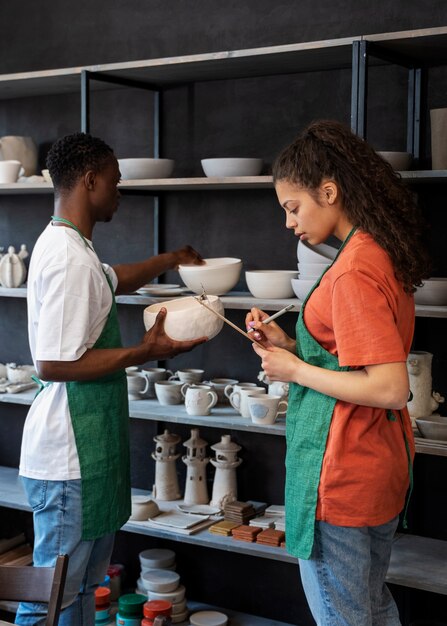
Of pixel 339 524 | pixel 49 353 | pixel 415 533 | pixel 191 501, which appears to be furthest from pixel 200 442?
pixel 339 524

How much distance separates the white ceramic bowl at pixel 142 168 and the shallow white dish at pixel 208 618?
162 cm

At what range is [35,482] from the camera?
228cm

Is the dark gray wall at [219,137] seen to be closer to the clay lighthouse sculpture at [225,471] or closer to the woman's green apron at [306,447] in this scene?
the clay lighthouse sculpture at [225,471]

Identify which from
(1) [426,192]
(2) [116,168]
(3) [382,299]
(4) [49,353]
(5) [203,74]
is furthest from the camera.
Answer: (5) [203,74]

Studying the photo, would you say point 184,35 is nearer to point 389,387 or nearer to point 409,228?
point 409,228

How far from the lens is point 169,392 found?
3117 mm

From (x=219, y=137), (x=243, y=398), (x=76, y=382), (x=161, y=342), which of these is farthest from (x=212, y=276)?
(x=76, y=382)

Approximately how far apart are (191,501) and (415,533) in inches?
32.5

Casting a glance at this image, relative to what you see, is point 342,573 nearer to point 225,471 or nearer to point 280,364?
point 280,364

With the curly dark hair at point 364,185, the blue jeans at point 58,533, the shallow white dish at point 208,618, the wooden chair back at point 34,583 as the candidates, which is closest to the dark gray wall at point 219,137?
the shallow white dish at point 208,618

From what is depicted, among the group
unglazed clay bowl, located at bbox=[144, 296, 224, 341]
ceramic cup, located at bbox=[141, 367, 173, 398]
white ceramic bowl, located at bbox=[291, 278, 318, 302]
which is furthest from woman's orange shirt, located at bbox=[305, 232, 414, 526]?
ceramic cup, located at bbox=[141, 367, 173, 398]

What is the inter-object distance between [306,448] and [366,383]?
0.23m

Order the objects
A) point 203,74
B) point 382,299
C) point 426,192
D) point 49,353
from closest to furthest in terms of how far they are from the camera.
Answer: point 382,299 → point 49,353 → point 426,192 → point 203,74

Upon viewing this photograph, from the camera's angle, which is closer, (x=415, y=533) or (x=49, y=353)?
(x=49, y=353)
